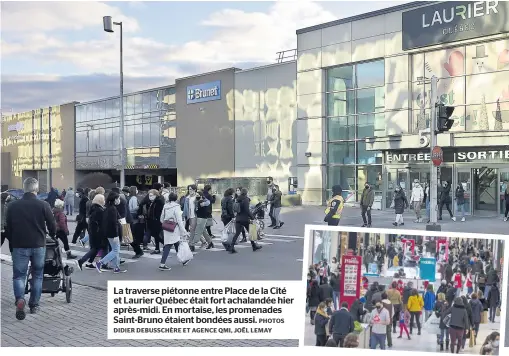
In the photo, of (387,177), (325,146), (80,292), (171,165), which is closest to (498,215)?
(387,177)

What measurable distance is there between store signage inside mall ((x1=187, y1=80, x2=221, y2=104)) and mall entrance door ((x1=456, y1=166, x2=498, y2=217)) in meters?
19.7

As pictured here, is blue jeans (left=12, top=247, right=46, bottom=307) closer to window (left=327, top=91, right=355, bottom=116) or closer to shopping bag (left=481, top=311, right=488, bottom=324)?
shopping bag (left=481, top=311, right=488, bottom=324)

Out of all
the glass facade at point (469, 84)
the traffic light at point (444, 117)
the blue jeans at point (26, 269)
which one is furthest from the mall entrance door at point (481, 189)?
the blue jeans at point (26, 269)

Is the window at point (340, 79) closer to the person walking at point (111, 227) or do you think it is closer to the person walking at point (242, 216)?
the person walking at point (242, 216)

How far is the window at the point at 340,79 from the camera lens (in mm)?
28891

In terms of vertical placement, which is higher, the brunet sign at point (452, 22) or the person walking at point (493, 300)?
the brunet sign at point (452, 22)

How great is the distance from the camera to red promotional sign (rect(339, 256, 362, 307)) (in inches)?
164

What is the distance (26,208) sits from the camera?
6.69m

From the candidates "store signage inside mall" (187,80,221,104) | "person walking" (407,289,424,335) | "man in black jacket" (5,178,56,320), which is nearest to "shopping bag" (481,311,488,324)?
"person walking" (407,289,424,335)

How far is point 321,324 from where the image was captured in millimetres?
4121

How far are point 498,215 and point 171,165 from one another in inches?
1061

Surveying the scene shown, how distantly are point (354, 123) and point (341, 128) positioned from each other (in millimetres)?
924

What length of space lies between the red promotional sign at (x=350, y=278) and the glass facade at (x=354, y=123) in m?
23.3

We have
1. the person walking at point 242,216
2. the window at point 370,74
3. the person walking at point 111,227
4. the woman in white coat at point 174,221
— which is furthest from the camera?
the window at point 370,74
